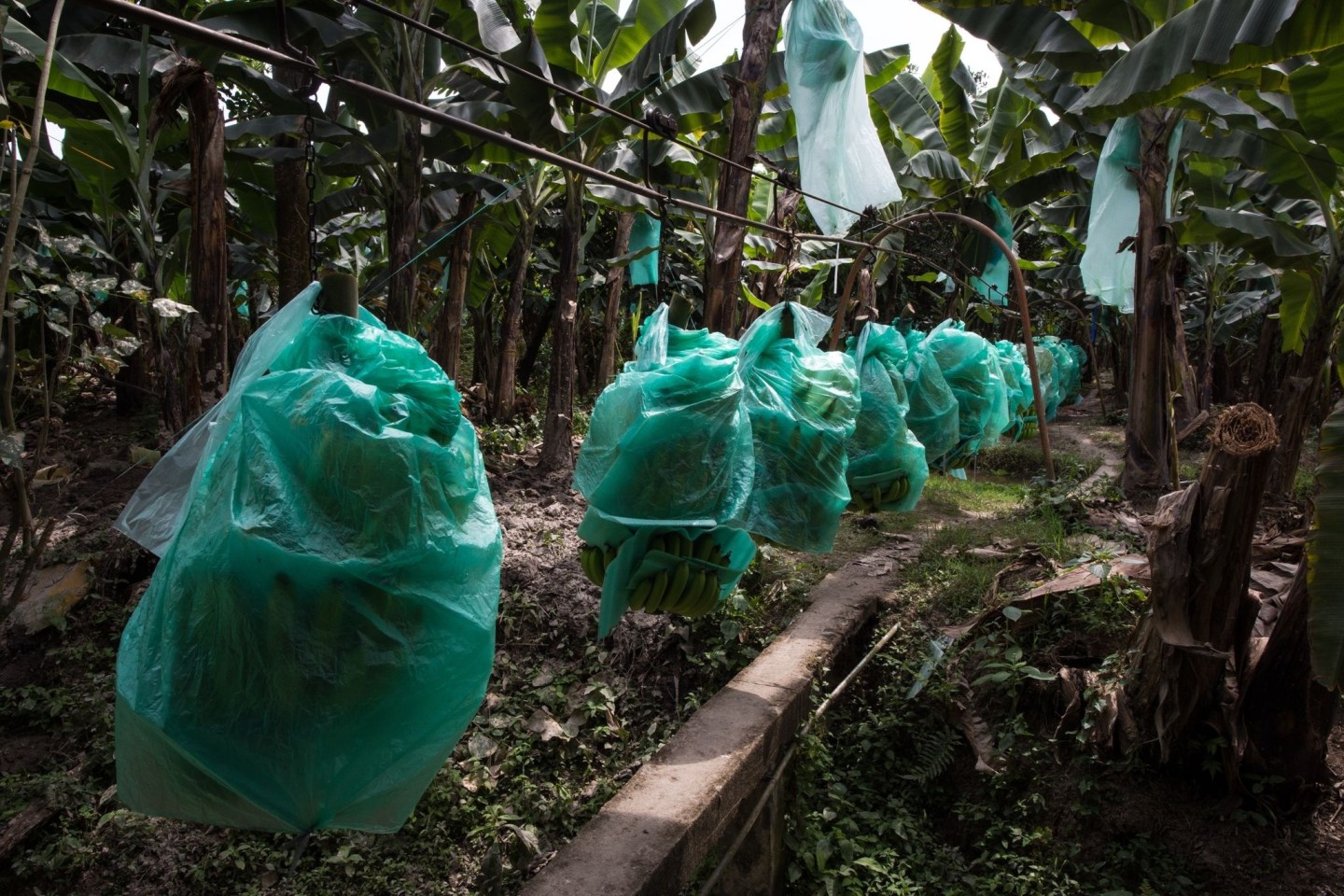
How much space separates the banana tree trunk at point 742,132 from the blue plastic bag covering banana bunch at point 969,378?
1228 millimetres

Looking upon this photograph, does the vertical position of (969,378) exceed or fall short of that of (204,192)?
it falls short

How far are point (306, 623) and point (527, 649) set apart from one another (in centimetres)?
310

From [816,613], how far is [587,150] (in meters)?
3.21

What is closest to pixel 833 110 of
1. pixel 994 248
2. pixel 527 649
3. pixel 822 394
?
pixel 822 394

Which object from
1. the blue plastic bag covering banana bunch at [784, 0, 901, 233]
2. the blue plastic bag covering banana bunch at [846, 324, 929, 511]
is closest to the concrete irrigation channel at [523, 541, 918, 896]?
the blue plastic bag covering banana bunch at [846, 324, 929, 511]

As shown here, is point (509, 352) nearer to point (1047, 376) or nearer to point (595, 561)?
point (595, 561)

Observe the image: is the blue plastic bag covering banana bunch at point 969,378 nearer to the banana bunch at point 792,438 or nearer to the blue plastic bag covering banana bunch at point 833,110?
the blue plastic bag covering banana bunch at point 833,110

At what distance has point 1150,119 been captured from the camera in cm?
474

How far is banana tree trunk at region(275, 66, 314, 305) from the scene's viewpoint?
4270 mm

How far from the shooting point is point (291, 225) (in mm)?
4426

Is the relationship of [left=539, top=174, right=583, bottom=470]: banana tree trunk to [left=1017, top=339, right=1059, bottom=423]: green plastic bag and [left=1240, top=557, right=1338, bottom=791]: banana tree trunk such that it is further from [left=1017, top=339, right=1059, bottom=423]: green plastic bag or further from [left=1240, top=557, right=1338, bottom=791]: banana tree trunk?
[left=1017, top=339, right=1059, bottom=423]: green plastic bag

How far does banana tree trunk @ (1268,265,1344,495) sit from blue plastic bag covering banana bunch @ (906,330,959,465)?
2.28 metres

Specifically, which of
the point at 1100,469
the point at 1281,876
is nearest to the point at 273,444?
the point at 1281,876

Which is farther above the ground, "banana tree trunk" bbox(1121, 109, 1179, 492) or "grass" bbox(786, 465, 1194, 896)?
"banana tree trunk" bbox(1121, 109, 1179, 492)
